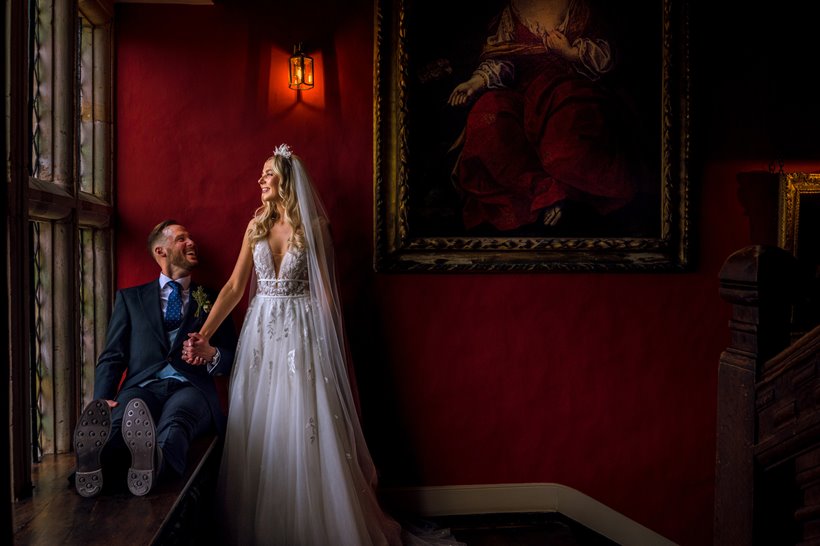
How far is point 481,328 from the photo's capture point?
395 cm

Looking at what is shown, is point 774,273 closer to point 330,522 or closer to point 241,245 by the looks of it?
point 330,522

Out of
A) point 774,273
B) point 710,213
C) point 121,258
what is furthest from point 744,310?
point 121,258

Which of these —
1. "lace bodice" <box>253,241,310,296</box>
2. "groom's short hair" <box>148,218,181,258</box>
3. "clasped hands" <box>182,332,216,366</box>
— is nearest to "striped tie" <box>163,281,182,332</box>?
"clasped hands" <box>182,332,216,366</box>

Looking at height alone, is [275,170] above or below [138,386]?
above

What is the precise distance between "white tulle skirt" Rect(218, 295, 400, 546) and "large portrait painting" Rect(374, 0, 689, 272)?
0.90 meters

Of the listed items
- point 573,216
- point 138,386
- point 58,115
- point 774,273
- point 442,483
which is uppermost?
point 58,115

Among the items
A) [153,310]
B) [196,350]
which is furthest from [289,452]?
[153,310]

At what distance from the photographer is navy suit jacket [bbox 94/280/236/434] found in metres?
3.04

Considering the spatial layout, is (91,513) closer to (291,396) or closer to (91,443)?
(91,443)

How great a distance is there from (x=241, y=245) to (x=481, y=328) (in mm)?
1556

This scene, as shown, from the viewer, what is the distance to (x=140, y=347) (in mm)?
3100

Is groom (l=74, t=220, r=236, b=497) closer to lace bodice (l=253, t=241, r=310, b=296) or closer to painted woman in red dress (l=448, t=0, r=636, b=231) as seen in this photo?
lace bodice (l=253, t=241, r=310, b=296)

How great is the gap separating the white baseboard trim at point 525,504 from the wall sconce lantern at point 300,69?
2.51 meters

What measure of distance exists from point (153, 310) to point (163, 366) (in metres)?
0.29
